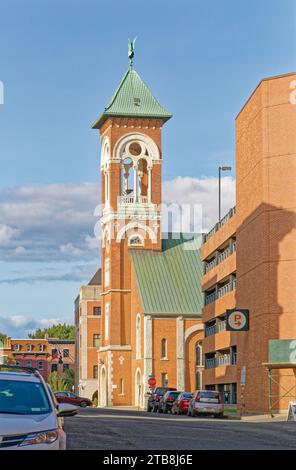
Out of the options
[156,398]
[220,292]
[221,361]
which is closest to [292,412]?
[156,398]

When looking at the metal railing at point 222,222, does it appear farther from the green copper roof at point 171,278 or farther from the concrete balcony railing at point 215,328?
the green copper roof at point 171,278

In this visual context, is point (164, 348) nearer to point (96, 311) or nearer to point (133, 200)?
point (133, 200)

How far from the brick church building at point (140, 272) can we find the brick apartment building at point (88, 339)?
13.5 meters

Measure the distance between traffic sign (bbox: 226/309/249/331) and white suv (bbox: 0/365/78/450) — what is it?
44.0 meters

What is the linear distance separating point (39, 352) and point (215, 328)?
10803 cm

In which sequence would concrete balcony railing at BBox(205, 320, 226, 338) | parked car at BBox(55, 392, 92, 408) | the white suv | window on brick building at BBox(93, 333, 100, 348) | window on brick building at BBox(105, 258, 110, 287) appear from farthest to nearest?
window on brick building at BBox(93, 333, 100, 348) < window on brick building at BBox(105, 258, 110, 287) < parked car at BBox(55, 392, 92, 408) < concrete balcony railing at BBox(205, 320, 226, 338) < the white suv

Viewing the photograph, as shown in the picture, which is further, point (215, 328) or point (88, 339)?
point (88, 339)

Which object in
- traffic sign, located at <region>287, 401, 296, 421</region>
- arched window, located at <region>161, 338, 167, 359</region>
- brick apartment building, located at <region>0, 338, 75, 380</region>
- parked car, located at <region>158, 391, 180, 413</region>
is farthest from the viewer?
brick apartment building, located at <region>0, 338, 75, 380</region>

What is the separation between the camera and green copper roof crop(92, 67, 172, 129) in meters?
102

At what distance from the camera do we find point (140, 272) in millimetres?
96625

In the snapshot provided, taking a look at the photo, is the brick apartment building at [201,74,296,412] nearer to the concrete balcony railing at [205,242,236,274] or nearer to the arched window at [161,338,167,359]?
the concrete balcony railing at [205,242,236,274]

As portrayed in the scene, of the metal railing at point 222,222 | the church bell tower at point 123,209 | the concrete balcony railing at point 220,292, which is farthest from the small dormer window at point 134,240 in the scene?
the concrete balcony railing at point 220,292

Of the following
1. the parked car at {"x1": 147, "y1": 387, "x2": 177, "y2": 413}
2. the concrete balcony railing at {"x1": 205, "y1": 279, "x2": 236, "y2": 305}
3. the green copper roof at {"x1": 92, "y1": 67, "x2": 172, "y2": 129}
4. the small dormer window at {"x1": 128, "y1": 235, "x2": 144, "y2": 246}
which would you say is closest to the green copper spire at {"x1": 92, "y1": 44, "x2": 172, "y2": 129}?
the green copper roof at {"x1": 92, "y1": 67, "x2": 172, "y2": 129}

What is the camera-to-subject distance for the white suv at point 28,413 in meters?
13.9
